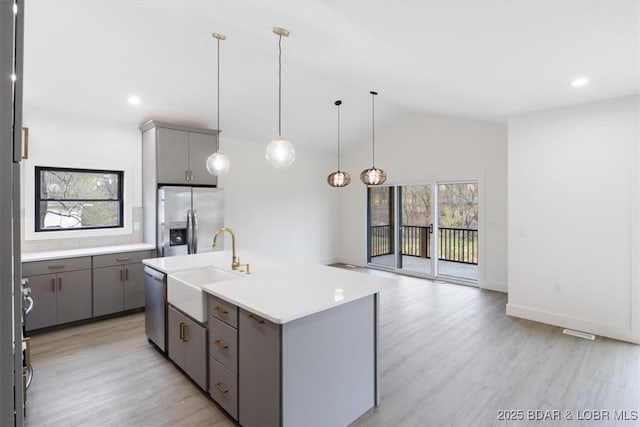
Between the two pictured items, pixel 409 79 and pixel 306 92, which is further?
pixel 306 92

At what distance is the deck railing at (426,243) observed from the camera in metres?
7.33

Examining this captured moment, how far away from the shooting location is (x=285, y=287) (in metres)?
2.42

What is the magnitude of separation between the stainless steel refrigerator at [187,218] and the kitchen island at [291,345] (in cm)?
205

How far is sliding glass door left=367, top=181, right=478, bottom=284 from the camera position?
21.1 ft

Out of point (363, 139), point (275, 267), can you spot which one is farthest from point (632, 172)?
point (363, 139)

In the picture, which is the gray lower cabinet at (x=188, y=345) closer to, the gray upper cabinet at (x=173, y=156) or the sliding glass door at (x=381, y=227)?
the gray upper cabinet at (x=173, y=156)

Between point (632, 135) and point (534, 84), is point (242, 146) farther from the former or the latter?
point (632, 135)

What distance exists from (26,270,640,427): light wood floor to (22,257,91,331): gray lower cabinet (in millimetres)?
176

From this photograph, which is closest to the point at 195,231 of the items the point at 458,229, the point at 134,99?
the point at 134,99

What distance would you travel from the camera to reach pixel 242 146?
6211mm

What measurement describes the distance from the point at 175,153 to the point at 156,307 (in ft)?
7.85

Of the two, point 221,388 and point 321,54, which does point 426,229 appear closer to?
point 321,54

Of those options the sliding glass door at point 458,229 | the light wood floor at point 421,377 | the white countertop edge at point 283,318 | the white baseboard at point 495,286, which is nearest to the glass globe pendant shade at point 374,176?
the sliding glass door at point 458,229

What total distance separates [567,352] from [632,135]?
7.75 ft
